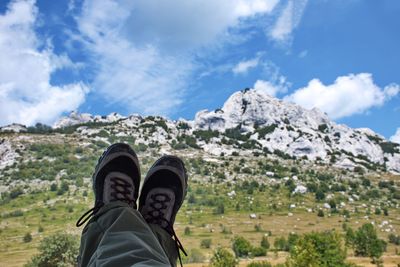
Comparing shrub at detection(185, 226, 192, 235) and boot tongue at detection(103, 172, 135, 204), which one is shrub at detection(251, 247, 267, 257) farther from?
boot tongue at detection(103, 172, 135, 204)

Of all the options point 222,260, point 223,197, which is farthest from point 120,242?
point 223,197

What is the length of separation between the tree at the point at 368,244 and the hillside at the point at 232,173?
123 cm

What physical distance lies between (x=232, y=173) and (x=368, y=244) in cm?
3465

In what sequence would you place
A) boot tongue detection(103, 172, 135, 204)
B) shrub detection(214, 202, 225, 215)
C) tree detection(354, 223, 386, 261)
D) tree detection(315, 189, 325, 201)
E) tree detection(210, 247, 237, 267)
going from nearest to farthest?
boot tongue detection(103, 172, 135, 204), tree detection(210, 247, 237, 267), tree detection(354, 223, 386, 261), shrub detection(214, 202, 225, 215), tree detection(315, 189, 325, 201)

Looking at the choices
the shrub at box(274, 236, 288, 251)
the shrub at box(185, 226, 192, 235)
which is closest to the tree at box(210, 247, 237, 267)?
the shrub at box(274, 236, 288, 251)

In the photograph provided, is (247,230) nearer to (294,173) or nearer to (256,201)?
(256,201)

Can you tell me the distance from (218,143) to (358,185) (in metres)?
26.7

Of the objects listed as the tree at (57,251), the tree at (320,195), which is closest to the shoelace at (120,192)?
the tree at (57,251)

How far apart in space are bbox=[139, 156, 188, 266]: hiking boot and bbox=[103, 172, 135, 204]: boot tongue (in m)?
0.15

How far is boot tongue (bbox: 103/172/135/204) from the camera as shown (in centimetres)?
214

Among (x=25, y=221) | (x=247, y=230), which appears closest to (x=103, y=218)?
(x=247, y=230)

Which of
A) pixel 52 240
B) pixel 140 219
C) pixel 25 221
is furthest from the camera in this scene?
pixel 25 221

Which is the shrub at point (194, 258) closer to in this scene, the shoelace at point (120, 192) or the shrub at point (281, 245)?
the shrub at point (281, 245)

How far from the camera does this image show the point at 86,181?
5269cm
